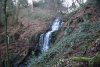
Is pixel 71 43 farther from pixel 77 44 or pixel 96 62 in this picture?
pixel 96 62

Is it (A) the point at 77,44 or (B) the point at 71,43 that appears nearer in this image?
(A) the point at 77,44

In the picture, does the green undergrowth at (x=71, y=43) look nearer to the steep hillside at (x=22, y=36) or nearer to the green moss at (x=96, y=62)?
the steep hillside at (x=22, y=36)

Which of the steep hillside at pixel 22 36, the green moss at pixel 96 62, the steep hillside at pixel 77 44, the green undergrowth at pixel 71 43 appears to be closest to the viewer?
the green moss at pixel 96 62

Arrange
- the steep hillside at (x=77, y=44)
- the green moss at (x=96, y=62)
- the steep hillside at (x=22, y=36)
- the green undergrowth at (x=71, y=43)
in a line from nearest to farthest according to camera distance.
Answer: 1. the green moss at (x=96, y=62)
2. the steep hillside at (x=77, y=44)
3. the green undergrowth at (x=71, y=43)
4. the steep hillside at (x=22, y=36)

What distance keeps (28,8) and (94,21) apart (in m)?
16.2

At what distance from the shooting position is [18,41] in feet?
62.6

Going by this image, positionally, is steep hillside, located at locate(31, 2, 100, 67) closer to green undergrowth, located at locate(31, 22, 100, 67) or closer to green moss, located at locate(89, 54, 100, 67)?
green undergrowth, located at locate(31, 22, 100, 67)

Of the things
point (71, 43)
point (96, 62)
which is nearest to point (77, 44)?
point (71, 43)

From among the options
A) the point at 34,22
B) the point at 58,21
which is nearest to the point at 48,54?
the point at 58,21

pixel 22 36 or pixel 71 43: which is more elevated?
pixel 71 43

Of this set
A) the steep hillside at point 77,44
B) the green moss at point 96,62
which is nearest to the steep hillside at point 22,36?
the steep hillside at point 77,44

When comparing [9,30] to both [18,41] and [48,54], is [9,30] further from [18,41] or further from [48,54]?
[48,54]

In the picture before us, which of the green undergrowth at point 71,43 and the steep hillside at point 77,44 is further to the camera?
the green undergrowth at point 71,43

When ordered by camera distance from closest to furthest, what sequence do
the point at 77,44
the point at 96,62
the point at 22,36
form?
1. the point at 96,62
2. the point at 77,44
3. the point at 22,36
